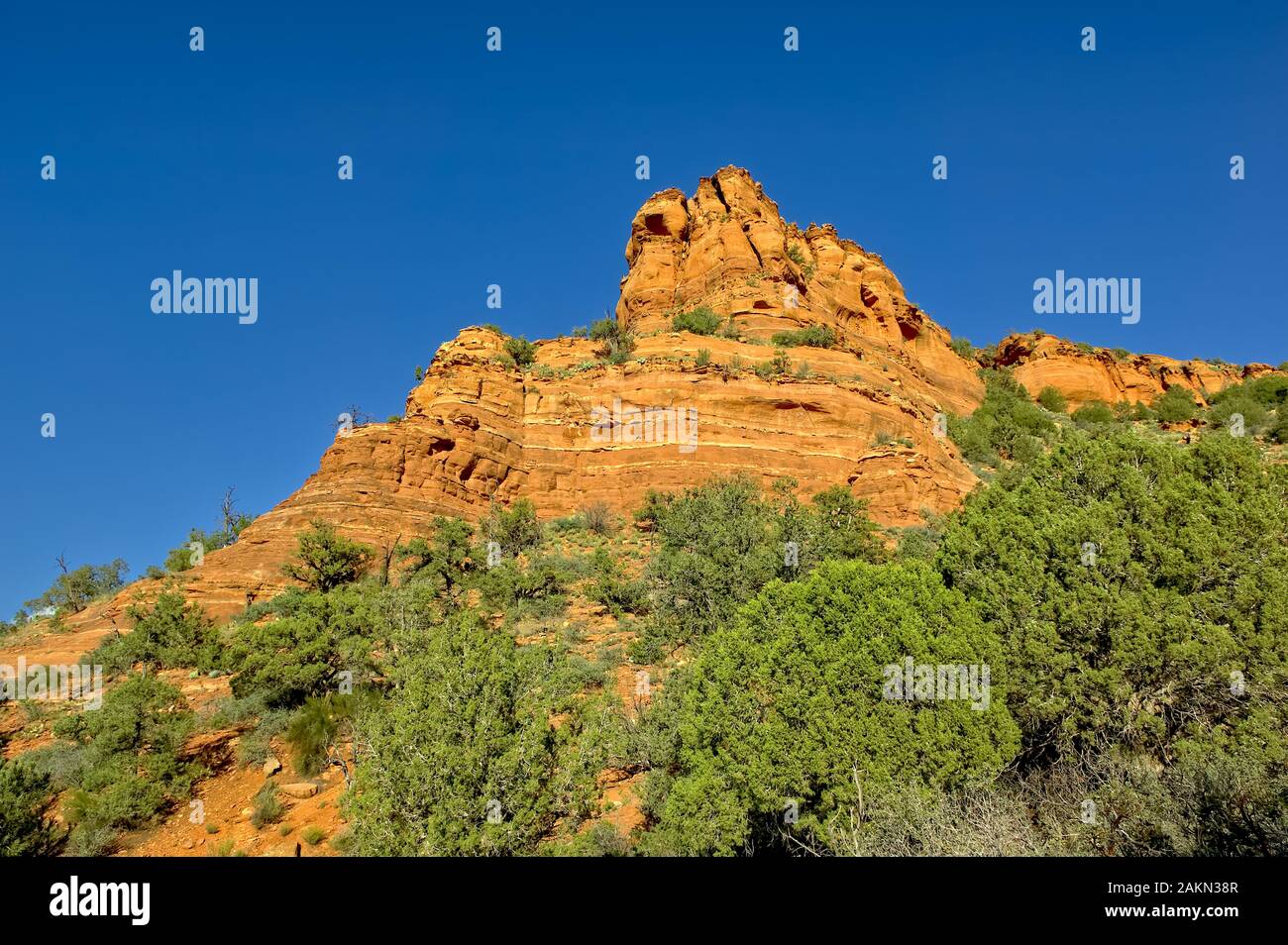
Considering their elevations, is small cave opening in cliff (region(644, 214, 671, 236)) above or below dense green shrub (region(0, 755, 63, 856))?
above

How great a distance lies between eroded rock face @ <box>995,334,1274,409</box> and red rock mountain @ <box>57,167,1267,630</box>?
61.7ft

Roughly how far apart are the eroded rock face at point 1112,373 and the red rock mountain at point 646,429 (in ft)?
61.7

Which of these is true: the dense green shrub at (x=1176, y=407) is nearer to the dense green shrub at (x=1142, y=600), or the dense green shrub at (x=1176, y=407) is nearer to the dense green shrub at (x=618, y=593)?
the dense green shrub at (x=1142, y=600)

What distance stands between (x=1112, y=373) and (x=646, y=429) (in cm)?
5603

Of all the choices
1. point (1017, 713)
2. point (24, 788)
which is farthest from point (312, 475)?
point (1017, 713)

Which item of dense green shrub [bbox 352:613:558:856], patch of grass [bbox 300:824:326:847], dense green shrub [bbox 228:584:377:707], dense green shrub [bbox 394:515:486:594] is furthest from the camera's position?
dense green shrub [bbox 394:515:486:594]

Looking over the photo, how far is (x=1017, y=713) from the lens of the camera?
10305 millimetres

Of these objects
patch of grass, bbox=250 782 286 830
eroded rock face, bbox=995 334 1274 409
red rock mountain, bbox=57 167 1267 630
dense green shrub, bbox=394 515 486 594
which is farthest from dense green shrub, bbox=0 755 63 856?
eroded rock face, bbox=995 334 1274 409

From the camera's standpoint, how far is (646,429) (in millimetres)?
38531

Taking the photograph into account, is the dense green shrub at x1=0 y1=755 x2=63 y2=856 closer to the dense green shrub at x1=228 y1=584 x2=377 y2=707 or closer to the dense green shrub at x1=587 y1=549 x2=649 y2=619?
the dense green shrub at x1=228 y1=584 x2=377 y2=707

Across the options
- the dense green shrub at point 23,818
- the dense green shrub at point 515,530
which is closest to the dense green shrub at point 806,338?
the dense green shrub at point 515,530

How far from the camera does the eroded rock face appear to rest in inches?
2473
